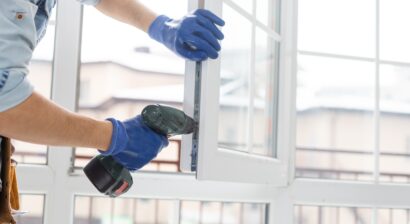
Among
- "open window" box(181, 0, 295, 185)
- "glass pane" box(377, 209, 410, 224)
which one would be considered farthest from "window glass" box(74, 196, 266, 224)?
"glass pane" box(377, 209, 410, 224)

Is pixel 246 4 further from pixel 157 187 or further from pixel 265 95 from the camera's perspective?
pixel 157 187

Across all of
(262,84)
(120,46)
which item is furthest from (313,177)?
(120,46)

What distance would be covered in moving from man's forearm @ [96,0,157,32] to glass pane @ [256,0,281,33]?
0.45 metres

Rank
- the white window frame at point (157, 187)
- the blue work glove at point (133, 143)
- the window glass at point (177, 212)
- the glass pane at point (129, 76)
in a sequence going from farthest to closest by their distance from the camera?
the glass pane at point (129, 76) < the window glass at point (177, 212) < the white window frame at point (157, 187) < the blue work glove at point (133, 143)

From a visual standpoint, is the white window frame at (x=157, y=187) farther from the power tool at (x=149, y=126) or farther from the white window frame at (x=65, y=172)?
the power tool at (x=149, y=126)

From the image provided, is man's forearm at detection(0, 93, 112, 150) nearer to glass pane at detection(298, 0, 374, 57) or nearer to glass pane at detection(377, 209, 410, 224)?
glass pane at detection(298, 0, 374, 57)

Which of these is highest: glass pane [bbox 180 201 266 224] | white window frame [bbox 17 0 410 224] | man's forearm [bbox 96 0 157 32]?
man's forearm [bbox 96 0 157 32]

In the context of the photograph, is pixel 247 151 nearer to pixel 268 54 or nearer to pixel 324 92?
pixel 268 54

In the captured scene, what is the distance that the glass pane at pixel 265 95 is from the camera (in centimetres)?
174

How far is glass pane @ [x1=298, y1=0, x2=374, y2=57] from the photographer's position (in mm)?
2146

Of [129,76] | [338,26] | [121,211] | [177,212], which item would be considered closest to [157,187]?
[177,212]

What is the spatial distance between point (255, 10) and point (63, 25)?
663mm

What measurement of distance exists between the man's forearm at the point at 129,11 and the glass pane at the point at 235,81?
233 mm

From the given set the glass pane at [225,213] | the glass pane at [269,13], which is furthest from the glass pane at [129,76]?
the glass pane at [269,13]
